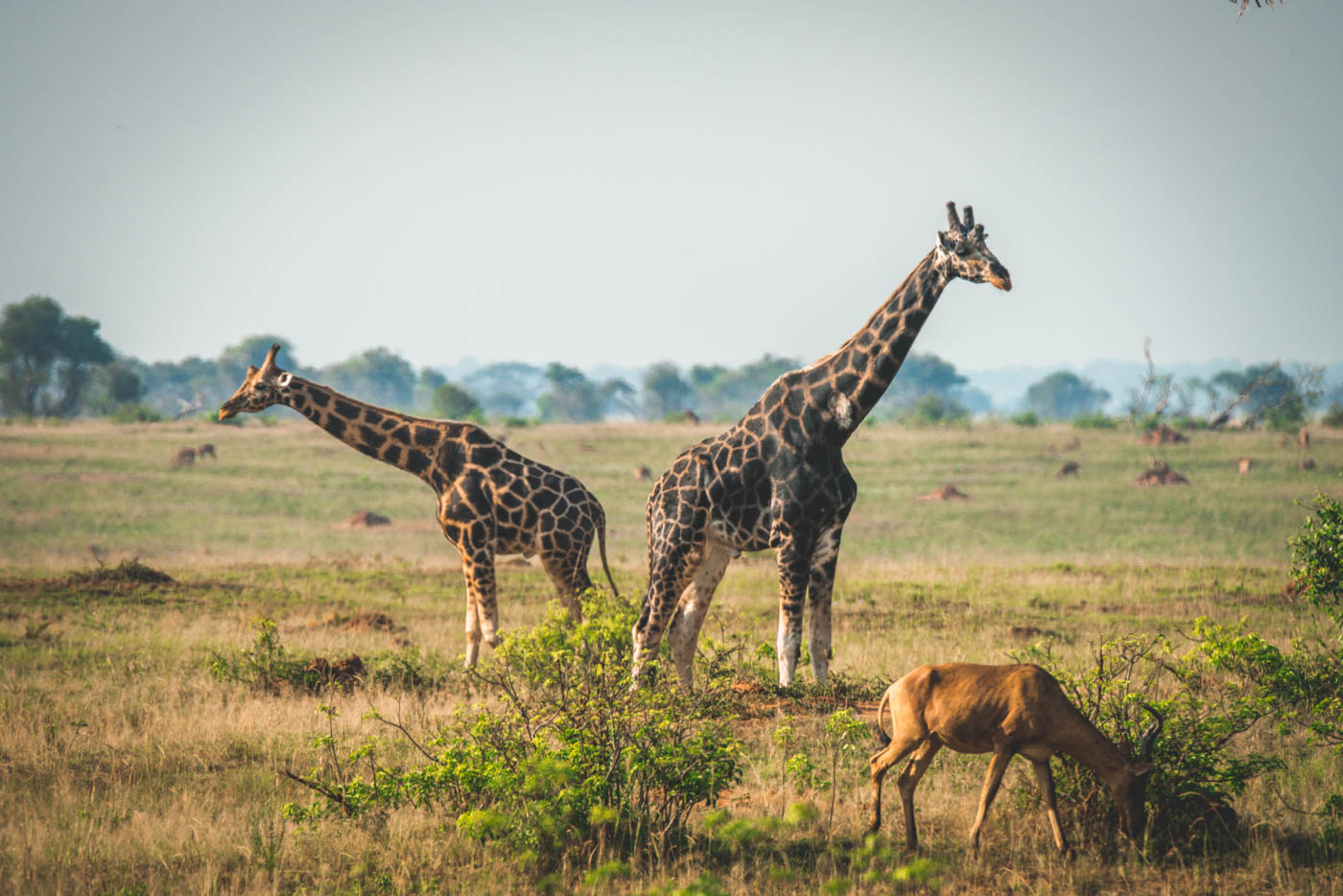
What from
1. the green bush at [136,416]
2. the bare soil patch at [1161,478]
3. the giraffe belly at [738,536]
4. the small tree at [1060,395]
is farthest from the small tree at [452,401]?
the small tree at [1060,395]

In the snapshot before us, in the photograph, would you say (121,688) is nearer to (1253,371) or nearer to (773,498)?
(773,498)

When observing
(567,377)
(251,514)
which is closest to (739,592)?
(251,514)

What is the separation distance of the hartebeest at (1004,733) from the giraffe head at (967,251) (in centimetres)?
379

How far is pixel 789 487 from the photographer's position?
9.73 metres

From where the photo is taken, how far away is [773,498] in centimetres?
987

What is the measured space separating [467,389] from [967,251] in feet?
394

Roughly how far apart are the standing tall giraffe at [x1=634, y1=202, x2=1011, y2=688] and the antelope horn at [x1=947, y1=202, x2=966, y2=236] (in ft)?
0.06

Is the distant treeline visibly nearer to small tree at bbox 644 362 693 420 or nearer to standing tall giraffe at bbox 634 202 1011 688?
small tree at bbox 644 362 693 420

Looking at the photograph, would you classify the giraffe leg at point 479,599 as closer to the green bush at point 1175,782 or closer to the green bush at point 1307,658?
the green bush at point 1175,782

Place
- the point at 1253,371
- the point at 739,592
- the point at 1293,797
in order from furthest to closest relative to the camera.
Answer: the point at 1253,371, the point at 739,592, the point at 1293,797

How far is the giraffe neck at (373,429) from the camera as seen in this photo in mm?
12680

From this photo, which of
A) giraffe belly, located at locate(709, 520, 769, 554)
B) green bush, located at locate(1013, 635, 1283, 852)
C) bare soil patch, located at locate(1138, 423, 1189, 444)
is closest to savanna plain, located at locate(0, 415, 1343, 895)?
green bush, located at locate(1013, 635, 1283, 852)

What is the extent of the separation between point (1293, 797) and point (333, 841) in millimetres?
6884

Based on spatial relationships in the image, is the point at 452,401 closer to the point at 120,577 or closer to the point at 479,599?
the point at 120,577
